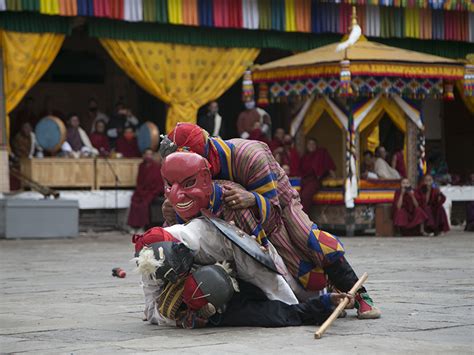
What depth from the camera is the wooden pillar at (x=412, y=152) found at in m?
16.6

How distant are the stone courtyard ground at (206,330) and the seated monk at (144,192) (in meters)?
5.74

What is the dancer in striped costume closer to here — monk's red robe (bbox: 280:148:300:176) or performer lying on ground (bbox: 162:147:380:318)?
performer lying on ground (bbox: 162:147:380:318)

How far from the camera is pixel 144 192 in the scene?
17.5 m

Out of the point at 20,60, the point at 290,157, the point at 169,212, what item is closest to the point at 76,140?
the point at 20,60

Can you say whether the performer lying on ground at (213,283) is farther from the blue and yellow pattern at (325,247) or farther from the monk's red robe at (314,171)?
the monk's red robe at (314,171)

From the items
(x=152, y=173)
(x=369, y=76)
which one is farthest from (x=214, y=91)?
(x=369, y=76)

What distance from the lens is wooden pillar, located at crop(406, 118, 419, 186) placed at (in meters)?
16.6

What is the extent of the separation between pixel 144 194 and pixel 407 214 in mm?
4126

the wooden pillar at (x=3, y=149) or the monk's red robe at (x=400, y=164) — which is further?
the monk's red robe at (x=400, y=164)

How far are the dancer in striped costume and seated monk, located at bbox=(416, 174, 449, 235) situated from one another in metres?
10.4

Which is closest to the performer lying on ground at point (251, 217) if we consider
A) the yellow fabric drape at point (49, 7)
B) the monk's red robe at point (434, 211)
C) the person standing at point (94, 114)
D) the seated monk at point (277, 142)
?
the monk's red robe at point (434, 211)

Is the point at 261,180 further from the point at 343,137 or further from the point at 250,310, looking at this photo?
the point at 343,137

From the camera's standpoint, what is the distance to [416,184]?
16.7 meters

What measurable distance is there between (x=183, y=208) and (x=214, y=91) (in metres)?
12.9
